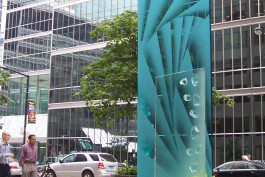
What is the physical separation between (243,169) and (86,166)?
7.92m

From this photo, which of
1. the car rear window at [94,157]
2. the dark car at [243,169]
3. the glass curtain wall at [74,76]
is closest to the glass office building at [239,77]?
the glass curtain wall at [74,76]

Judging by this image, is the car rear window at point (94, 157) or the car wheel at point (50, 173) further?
the car wheel at point (50, 173)

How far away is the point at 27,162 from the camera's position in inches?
543

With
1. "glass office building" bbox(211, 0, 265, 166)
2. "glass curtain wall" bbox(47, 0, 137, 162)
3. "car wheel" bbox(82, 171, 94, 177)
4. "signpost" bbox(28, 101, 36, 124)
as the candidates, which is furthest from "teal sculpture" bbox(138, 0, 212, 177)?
"glass curtain wall" bbox(47, 0, 137, 162)

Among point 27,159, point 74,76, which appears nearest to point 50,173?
point 27,159

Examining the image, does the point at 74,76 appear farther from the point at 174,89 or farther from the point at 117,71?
the point at 174,89

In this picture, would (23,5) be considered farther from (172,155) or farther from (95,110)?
(172,155)

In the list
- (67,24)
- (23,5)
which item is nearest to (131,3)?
(67,24)

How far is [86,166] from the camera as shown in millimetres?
24812

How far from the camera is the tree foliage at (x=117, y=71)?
20.5 metres

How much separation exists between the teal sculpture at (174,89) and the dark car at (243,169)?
11415 mm

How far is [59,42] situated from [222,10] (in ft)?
72.0

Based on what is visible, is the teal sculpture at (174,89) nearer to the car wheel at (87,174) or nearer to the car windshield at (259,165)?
the car windshield at (259,165)

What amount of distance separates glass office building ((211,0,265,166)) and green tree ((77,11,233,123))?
1954 centimetres
